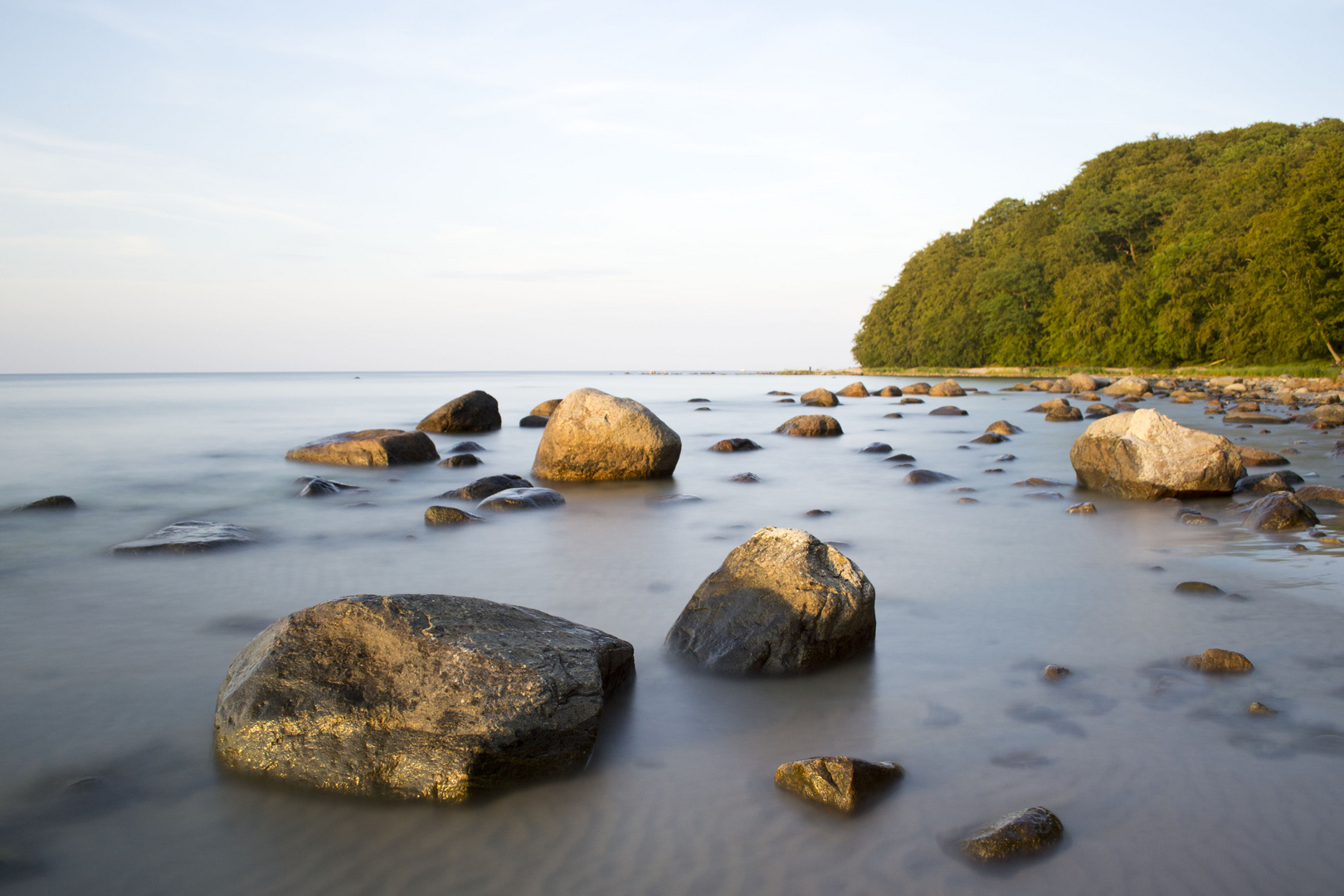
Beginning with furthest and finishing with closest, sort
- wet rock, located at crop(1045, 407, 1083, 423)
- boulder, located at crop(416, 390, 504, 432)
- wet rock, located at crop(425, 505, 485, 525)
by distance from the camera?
wet rock, located at crop(1045, 407, 1083, 423) < boulder, located at crop(416, 390, 504, 432) < wet rock, located at crop(425, 505, 485, 525)

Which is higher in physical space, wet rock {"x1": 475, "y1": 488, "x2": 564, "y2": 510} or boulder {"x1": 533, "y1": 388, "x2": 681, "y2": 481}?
boulder {"x1": 533, "y1": 388, "x2": 681, "y2": 481}

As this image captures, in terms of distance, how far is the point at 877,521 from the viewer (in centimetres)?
880

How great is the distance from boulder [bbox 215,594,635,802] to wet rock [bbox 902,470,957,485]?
861 cm

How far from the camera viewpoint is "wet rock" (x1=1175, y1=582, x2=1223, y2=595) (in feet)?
18.0

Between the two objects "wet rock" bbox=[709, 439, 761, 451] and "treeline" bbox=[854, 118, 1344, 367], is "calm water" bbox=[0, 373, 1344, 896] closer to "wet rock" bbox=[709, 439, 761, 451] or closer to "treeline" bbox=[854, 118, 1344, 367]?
"wet rock" bbox=[709, 439, 761, 451]

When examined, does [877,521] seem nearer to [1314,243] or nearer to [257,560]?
[257,560]

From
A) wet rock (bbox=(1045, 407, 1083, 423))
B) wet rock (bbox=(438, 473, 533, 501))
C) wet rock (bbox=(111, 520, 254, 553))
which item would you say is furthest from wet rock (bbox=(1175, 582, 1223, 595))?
wet rock (bbox=(1045, 407, 1083, 423))

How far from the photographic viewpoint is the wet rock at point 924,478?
1133cm

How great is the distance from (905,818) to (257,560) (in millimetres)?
5966

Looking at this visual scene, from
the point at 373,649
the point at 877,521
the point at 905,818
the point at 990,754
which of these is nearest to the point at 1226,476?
the point at 877,521

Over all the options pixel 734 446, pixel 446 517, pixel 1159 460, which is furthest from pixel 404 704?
pixel 734 446

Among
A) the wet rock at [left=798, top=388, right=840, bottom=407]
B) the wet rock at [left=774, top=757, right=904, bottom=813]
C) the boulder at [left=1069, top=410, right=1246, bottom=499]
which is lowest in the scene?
the wet rock at [left=798, top=388, right=840, bottom=407]

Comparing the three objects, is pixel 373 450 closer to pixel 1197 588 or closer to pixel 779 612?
pixel 779 612

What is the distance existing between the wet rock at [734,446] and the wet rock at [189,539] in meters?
9.68
